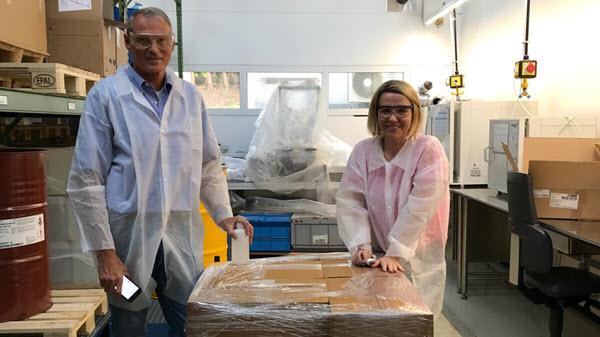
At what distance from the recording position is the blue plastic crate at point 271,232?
4.12 m

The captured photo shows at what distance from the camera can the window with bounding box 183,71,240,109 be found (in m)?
5.75

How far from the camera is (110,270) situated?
57.9 inches

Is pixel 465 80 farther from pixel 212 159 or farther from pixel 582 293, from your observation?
pixel 212 159

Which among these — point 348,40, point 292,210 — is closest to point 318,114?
point 292,210

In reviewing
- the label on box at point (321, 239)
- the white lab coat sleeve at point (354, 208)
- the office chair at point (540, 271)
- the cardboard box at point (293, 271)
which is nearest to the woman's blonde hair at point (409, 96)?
the white lab coat sleeve at point (354, 208)

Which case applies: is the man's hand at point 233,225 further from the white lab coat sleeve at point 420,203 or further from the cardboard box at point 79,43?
the cardboard box at point 79,43

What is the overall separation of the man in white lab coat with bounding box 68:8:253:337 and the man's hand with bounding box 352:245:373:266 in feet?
1.27

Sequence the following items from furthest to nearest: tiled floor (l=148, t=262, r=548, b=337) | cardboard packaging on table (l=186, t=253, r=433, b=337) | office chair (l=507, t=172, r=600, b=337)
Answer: tiled floor (l=148, t=262, r=548, b=337)
office chair (l=507, t=172, r=600, b=337)
cardboard packaging on table (l=186, t=253, r=433, b=337)

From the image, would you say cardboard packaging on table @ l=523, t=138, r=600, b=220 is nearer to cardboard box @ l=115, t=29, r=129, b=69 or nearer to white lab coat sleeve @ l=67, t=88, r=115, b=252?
white lab coat sleeve @ l=67, t=88, r=115, b=252


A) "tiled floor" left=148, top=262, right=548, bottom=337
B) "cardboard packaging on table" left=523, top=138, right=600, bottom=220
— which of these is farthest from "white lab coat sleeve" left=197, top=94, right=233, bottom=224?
"cardboard packaging on table" left=523, top=138, right=600, bottom=220

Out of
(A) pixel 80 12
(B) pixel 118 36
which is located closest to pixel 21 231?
(A) pixel 80 12

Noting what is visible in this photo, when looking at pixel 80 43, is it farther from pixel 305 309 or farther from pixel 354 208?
pixel 305 309

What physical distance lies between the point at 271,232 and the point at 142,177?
268 cm

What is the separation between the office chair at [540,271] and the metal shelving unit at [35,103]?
7.33ft
